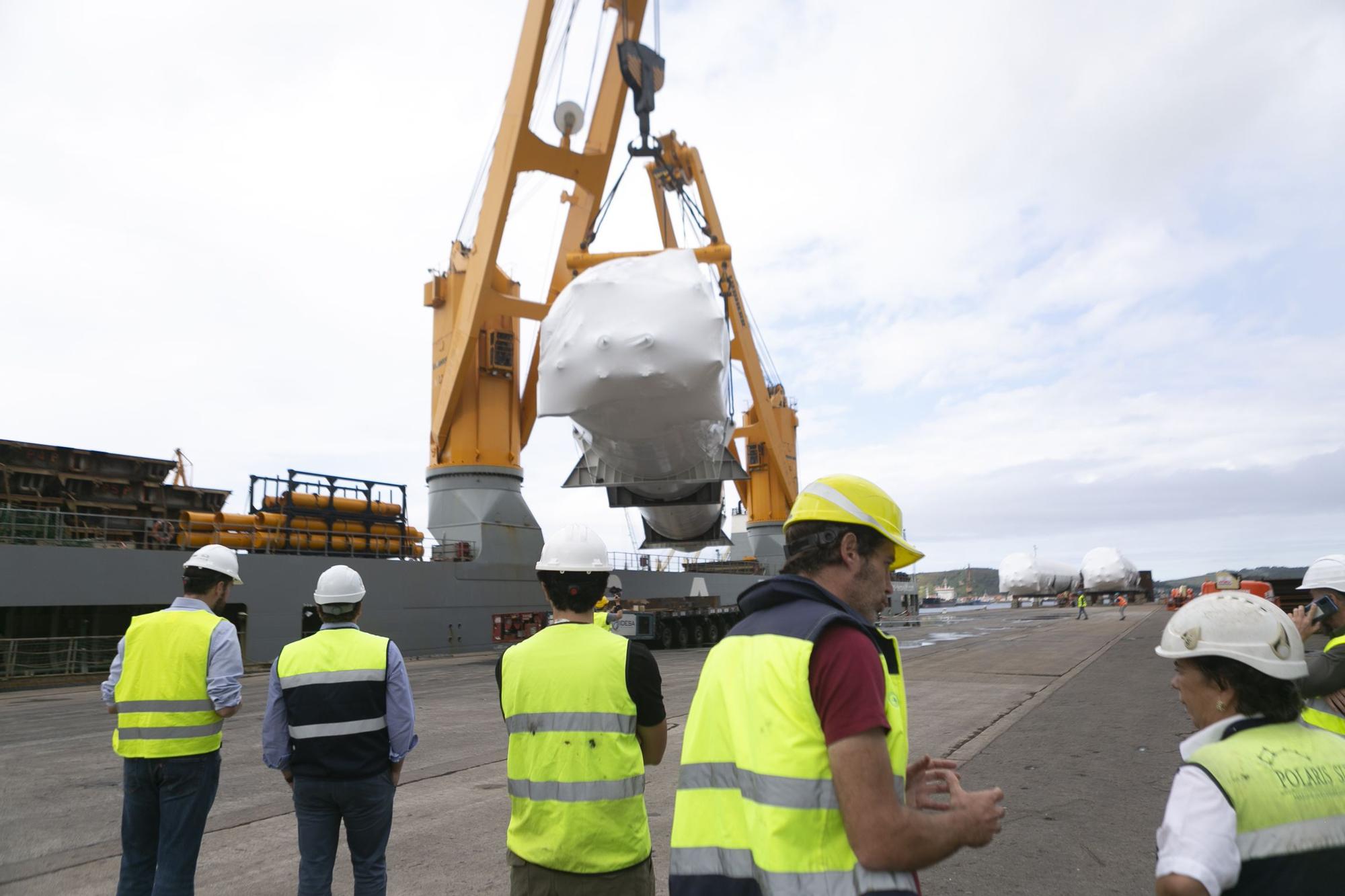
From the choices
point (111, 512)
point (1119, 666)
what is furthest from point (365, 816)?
point (111, 512)

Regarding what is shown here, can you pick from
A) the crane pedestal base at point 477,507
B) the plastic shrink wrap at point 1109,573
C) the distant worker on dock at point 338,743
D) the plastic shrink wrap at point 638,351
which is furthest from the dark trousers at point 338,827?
the plastic shrink wrap at point 1109,573

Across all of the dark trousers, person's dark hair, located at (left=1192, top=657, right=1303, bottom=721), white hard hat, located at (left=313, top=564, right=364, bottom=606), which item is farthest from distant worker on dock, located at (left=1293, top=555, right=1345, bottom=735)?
white hard hat, located at (left=313, top=564, right=364, bottom=606)

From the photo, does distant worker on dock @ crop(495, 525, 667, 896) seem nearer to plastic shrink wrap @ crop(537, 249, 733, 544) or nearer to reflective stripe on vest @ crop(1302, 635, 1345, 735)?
reflective stripe on vest @ crop(1302, 635, 1345, 735)

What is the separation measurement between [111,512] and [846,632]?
1805 cm

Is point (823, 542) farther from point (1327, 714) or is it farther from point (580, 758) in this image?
point (1327, 714)

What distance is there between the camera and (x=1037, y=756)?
7066 millimetres

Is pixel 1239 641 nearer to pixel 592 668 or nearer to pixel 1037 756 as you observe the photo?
pixel 592 668

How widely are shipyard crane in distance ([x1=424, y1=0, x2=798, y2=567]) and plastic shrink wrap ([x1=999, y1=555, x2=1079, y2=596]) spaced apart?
46605mm

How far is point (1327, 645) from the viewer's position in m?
3.78

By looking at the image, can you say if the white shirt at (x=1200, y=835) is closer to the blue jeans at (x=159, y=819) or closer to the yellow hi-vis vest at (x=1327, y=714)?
the yellow hi-vis vest at (x=1327, y=714)

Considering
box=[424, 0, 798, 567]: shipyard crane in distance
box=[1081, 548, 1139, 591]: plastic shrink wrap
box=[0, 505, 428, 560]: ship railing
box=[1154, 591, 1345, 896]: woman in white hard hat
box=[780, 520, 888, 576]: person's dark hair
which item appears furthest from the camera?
box=[1081, 548, 1139, 591]: plastic shrink wrap

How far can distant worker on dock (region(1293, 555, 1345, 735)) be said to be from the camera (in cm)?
347

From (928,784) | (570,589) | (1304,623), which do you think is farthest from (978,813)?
(1304,623)

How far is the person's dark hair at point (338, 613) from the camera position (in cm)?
325
